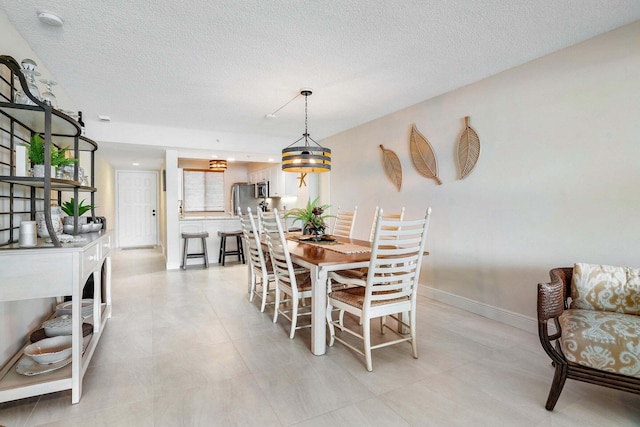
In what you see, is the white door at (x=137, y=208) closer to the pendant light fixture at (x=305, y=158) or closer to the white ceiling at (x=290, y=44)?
the white ceiling at (x=290, y=44)

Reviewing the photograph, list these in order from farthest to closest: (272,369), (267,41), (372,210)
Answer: (372,210) < (267,41) < (272,369)

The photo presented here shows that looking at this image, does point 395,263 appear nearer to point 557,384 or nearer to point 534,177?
point 557,384

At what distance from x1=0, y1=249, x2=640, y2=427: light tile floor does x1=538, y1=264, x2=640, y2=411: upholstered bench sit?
242 millimetres

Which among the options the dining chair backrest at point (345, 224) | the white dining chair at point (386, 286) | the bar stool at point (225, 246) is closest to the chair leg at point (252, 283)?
the dining chair backrest at point (345, 224)

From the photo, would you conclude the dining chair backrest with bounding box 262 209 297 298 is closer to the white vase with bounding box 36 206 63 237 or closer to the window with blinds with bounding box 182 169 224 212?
the white vase with bounding box 36 206 63 237

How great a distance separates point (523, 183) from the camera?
2.96 meters

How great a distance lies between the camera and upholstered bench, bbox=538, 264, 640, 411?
1.65 meters

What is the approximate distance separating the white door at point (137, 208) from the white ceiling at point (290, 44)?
474 centimetres

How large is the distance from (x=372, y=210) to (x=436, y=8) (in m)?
3.10

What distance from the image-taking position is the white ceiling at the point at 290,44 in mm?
2109

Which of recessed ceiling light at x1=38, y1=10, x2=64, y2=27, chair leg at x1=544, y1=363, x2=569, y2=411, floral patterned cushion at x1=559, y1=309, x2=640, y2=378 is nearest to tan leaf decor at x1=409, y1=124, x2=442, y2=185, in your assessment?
floral patterned cushion at x1=559, y1=309, x2=640, y2=378

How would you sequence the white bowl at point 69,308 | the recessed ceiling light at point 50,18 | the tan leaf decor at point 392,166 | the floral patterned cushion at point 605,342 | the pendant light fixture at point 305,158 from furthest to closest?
the tan leaf decor at point 392,166, the pendant light fixture at point 305,158, the white bowl at point 69,308, the recessed ceiling light at point 50,18, the floral patterned cushion at point 605,342

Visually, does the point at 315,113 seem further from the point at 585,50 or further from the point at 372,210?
the point at 585,50

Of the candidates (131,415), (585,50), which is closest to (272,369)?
(131,415)
